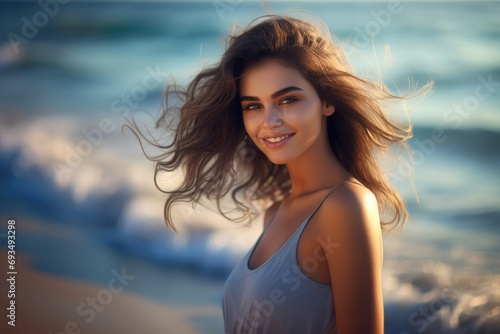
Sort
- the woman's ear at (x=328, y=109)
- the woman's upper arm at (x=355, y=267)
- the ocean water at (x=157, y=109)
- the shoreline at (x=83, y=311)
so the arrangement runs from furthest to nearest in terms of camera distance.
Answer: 1. the ocean water at (x=157, y=109)
2. the shoreline at (x=83, y=311)
3. the woman's ear at (x=328, y=109)
4. the woman's upper arm at (x=355, y=267)

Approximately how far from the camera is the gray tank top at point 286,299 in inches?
85.2

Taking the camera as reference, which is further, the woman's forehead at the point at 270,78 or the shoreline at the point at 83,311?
the shoreline at the point at 83,311

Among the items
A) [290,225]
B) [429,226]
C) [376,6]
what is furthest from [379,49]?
[290,225]

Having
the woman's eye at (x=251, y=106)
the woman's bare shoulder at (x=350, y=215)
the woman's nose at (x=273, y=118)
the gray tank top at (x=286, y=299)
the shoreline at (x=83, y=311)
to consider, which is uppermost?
the woman's eye at (x=251, y=106)

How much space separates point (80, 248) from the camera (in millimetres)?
5309

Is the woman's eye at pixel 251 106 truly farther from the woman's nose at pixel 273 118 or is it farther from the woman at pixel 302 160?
the woman's nose at pixel 273 118

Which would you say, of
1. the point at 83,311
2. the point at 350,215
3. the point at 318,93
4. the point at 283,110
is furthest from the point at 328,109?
the point at 83,311

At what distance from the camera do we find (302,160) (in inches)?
98.3

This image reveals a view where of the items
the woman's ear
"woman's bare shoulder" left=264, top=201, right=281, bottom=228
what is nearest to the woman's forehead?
the woman's ear

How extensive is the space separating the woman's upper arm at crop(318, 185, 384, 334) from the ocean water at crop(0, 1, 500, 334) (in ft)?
7.52

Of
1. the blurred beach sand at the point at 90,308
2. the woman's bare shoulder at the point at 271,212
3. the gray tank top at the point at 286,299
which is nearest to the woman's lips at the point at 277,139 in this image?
the gray tank top at the point at 286,299

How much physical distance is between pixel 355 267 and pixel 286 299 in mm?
297

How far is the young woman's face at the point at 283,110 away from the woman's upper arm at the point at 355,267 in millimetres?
385

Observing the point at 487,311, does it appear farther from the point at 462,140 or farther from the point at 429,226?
the point at 462,140
